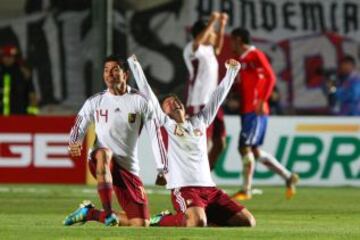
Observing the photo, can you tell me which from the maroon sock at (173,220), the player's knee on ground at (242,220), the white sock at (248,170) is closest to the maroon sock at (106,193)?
the maroon sock at (173,220)

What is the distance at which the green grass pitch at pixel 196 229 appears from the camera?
485 inches

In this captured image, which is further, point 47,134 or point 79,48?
point 79,48

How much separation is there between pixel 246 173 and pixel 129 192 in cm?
544

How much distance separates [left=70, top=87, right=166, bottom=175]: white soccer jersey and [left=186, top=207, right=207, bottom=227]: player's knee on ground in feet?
2.79

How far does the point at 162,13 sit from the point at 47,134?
243 inches

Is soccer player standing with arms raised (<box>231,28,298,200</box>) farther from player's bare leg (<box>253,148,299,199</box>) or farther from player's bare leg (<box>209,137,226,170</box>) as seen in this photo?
player's bare leg (<box>209,137,226,170</box>)

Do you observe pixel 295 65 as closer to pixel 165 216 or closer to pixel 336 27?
pixel 336 27

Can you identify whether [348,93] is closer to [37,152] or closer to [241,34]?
[37,152]

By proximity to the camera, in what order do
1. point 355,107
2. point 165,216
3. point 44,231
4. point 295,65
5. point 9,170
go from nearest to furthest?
1. point 44,231
2. point 165,216
3. point 9,170
4. point 355,107
5. point 295,65

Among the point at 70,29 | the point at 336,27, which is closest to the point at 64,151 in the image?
the point at 70,29

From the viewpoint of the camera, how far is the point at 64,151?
22.2 m

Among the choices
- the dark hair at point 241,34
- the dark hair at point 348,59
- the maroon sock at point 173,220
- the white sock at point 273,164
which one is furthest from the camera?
the dark hair at point 348,59

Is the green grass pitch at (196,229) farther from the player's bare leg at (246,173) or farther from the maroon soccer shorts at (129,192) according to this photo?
the maroon soccer shorts at (129,192)

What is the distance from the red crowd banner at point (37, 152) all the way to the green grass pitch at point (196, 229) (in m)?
0.49
